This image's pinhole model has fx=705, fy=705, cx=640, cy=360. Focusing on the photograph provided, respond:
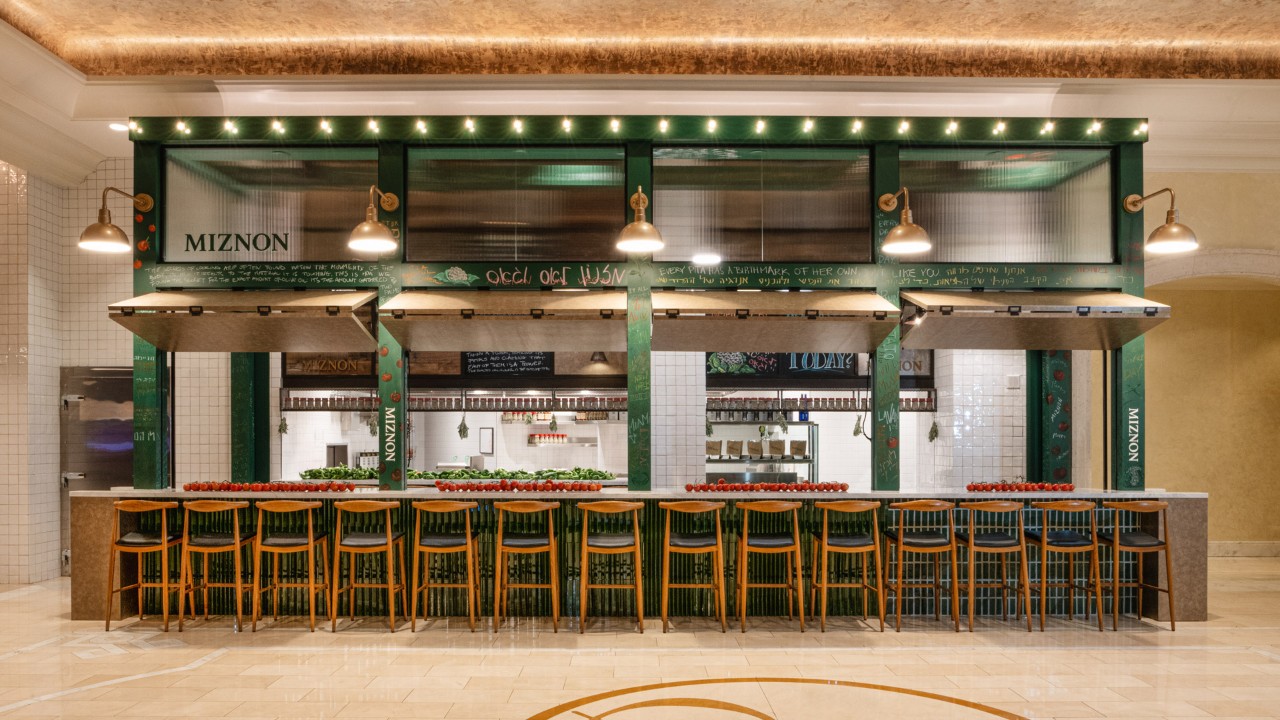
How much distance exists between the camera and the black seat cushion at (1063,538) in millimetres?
5500

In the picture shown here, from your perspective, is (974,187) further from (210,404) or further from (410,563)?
(210,404)

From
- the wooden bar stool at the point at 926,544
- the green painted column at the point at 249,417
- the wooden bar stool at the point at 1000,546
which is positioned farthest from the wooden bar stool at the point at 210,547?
the wooden bar stool at the point at 1000,546

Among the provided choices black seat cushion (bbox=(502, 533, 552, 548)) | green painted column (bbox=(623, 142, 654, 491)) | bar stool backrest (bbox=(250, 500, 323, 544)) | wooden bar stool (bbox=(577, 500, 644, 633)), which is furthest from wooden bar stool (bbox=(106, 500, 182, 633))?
green painted column (bbox=(623, 142, 654, 491))

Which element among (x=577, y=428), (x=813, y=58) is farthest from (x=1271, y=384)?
(x=577, y=428)

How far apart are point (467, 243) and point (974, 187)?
4.62 m

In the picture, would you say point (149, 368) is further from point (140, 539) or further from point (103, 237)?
point (140, 539)

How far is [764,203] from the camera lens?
6395 millimetres

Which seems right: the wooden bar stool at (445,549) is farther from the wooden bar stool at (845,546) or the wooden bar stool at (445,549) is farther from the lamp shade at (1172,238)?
the lamp shade at (1172,238)

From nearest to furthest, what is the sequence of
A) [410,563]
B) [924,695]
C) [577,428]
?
[924,695], [410,563], [577,428]

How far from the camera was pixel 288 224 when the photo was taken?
20.9ft

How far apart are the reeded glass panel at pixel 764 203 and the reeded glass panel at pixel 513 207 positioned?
501 mm

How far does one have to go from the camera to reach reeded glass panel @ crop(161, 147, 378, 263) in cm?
635

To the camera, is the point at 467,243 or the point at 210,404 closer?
the point at 467,243

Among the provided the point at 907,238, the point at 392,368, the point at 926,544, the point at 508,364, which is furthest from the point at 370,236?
the point at 926,544
